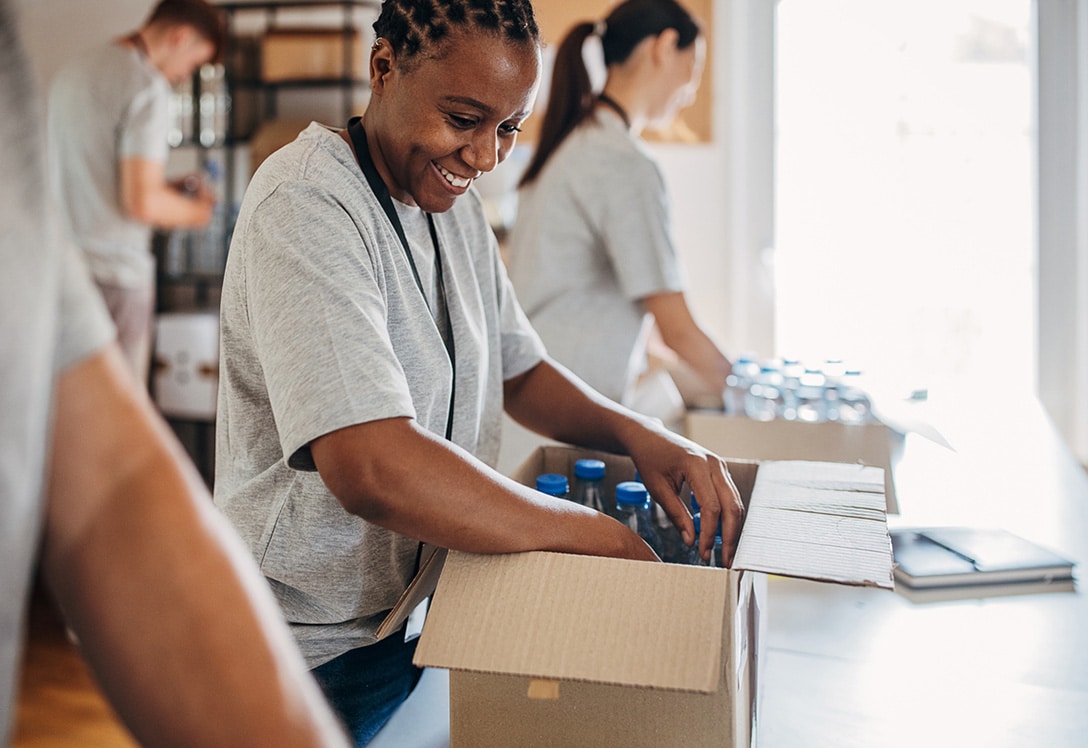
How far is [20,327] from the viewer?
1.20 feet

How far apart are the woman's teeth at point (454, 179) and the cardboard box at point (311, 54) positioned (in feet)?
9.72

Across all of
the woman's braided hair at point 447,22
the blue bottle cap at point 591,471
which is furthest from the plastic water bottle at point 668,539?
the woman's braided hair at point 447,22

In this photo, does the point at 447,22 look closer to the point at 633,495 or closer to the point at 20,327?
the point at 633,495

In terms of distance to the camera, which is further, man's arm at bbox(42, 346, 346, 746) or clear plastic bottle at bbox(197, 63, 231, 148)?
clear plastic bottle at bbox(197, 63, 231, 148)

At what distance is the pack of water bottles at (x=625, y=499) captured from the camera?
39.0 inches

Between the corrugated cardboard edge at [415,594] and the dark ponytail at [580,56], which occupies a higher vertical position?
the dark ponytail at [580,56]

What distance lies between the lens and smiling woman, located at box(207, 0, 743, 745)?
796 mm

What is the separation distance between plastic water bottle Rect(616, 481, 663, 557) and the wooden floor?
59.7 inches

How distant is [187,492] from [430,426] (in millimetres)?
547

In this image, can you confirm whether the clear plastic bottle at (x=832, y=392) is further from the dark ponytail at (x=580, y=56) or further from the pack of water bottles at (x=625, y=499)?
the pack of water bottles at (x=625, y=499)

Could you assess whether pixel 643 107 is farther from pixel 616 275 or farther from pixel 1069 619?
pixel 1069 619

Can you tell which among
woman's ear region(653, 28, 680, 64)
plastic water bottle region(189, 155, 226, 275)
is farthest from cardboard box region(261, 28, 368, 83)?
woman's ear region(653, 28, 680, 64)

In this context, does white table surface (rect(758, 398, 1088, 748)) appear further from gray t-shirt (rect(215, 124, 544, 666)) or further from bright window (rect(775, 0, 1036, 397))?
bright window (rect(775, 0, 1036, 397))

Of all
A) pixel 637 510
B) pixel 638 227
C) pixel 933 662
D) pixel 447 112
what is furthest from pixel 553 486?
pixel 638 227
